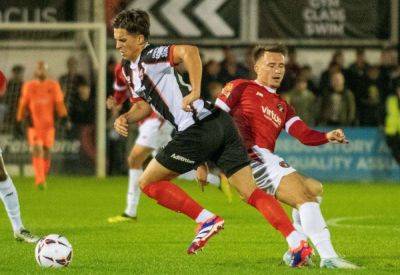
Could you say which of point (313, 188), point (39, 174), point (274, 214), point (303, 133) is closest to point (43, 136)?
point (39, 174)

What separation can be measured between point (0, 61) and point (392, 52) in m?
7.92

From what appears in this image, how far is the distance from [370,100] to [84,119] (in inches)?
211

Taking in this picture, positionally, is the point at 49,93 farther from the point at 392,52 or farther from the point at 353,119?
the point at 392,52

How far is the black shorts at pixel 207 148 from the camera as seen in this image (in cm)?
859

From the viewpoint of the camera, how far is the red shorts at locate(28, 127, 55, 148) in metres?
19.6

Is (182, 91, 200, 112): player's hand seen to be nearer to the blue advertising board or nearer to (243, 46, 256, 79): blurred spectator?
the blue advertising board

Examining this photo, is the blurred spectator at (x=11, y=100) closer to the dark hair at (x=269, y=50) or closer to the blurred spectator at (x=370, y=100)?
the blurred spectator at (x=370, y=100)

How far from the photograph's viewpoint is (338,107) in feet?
70.2

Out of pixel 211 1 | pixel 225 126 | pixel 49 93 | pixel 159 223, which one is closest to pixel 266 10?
pixel 211 1

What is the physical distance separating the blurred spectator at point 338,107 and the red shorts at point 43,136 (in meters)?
5.08

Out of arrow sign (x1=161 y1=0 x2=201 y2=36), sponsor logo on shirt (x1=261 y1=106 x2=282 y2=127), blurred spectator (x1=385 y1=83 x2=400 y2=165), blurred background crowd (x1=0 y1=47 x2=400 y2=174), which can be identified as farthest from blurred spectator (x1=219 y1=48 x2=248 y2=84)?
sponsor logo on shirt (x1=261 y1=106 x2=282 y2=127)

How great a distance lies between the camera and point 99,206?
50.2 ft

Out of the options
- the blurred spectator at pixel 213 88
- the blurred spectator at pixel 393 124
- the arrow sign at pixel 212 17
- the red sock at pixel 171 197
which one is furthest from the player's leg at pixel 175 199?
the arrow sign at pixel 212 17

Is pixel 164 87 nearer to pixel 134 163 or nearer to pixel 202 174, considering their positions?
pixel 202 174
